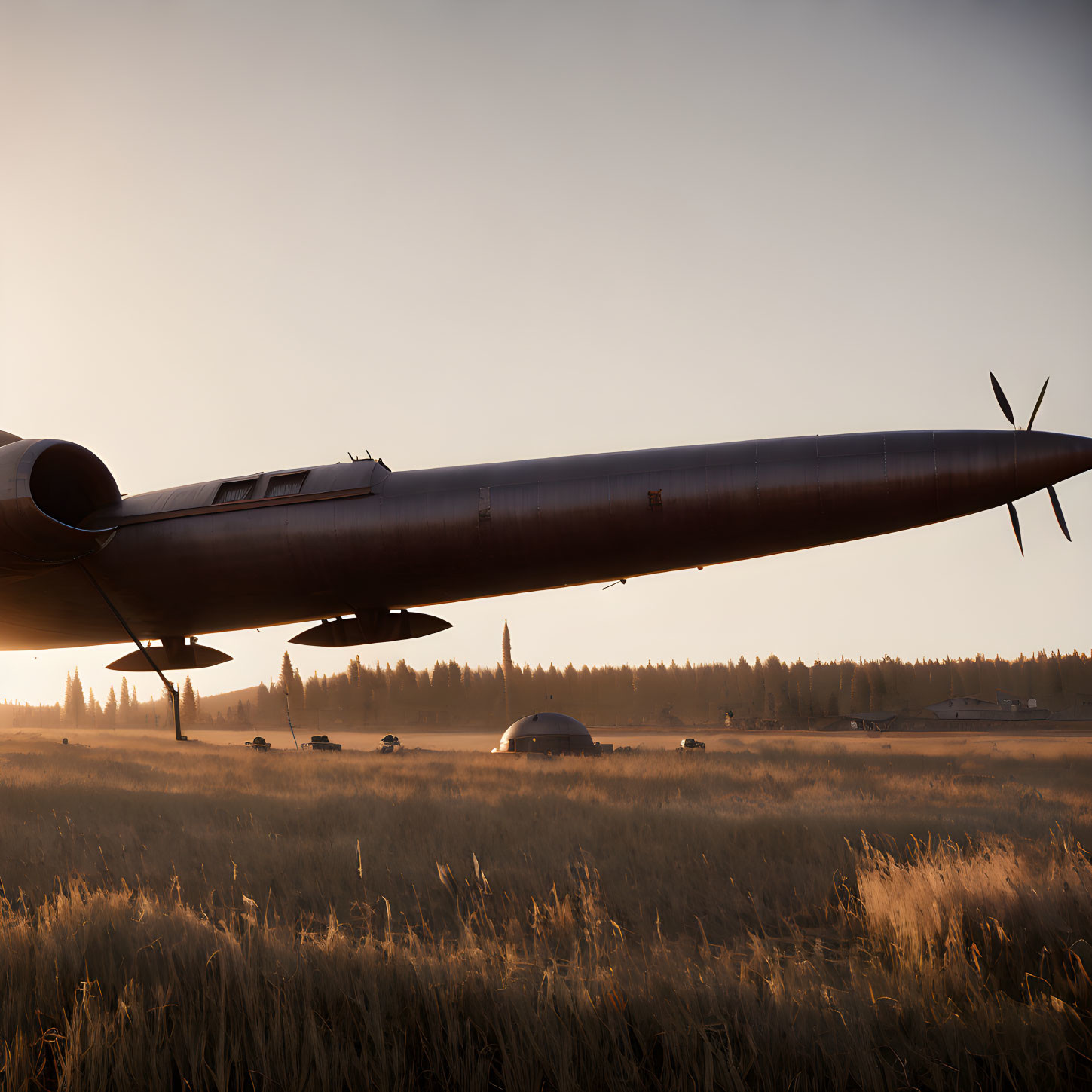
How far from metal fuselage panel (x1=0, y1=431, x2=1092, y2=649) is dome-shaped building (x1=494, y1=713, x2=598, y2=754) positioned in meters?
30.3

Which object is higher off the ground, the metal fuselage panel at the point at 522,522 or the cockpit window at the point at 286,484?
the cockpit window at the point at 286,484

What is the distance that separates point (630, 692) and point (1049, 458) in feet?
596

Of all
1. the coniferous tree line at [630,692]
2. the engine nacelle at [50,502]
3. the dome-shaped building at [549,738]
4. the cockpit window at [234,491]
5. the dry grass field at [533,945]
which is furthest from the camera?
the coniferous tree line at [630,692]

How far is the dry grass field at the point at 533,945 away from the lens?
4.34 metres

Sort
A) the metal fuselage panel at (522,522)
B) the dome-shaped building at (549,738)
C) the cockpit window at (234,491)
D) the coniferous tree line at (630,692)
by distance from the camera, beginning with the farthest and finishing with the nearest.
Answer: the coniferous tree line at (630,692) < the dome-shaped building at (549,738) < the cockpit window at (234,491) < the metal fuselage panel at (522,522)

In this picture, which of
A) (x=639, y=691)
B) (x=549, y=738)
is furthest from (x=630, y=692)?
(x=549, y=738)

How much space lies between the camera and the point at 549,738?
3928cm

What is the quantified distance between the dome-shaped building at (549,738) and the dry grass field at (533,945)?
20421 mm

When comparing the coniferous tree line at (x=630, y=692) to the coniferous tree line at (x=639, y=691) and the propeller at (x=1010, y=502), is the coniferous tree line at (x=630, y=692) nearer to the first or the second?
the coniferous tree line at (x=639, y=691)

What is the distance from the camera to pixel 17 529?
27.6 feet

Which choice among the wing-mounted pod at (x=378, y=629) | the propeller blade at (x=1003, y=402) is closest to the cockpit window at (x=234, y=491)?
the wing-mounted pod at (x=378, y=629)

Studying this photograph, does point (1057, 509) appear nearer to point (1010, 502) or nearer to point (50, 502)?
point (1010, 502)

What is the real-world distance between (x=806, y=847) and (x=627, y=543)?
7765 mm

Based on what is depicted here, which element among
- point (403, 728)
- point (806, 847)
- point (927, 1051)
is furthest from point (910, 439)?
point (403, 728)
